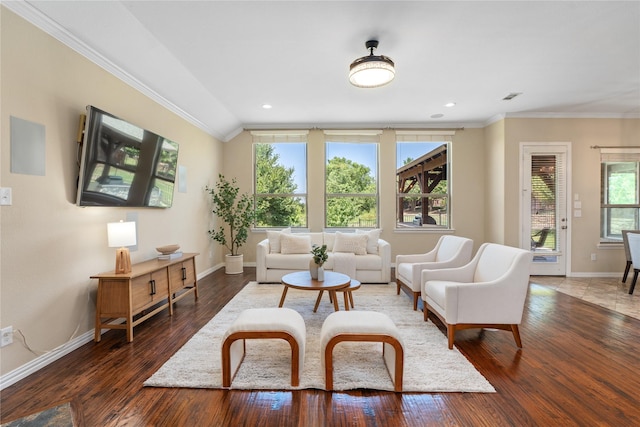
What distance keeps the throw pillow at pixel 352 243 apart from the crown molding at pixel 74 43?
3.19 m

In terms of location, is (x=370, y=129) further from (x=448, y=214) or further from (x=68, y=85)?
(x=68, y=85)

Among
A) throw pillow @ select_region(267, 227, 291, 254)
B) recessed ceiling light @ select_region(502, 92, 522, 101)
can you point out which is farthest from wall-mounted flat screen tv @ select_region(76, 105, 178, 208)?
recessed ceiling light @ select_region(502, 92, 522, 101)

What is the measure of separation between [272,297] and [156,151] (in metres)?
2.31

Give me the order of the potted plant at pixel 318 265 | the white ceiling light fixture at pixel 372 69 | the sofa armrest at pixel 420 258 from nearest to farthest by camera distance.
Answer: the white ceiling light fixture at pixel 372 69 < the potted plant at pixel 318 265 < the sofa armrest at pixel 420 258

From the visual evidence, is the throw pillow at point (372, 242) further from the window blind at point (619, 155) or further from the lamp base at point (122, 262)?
the window blind at point (619, 155)

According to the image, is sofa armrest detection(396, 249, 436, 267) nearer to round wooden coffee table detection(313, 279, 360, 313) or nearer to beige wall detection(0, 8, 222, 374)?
round wooden coffee table detection(313, 279, 360, 313)

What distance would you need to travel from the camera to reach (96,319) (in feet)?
8.66

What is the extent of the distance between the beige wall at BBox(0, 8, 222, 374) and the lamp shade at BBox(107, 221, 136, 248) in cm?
22

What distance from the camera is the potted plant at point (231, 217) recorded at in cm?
549

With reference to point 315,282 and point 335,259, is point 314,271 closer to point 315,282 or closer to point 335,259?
point 315,282

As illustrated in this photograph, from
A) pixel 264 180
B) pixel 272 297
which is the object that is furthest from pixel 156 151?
pixel 264 180

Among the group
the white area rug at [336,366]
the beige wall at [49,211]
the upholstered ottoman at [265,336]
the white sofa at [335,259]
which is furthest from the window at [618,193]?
the beige wall at [49,211]

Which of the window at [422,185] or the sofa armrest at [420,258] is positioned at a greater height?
the window at [422,185]

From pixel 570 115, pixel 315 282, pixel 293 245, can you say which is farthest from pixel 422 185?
pixel 315 282
